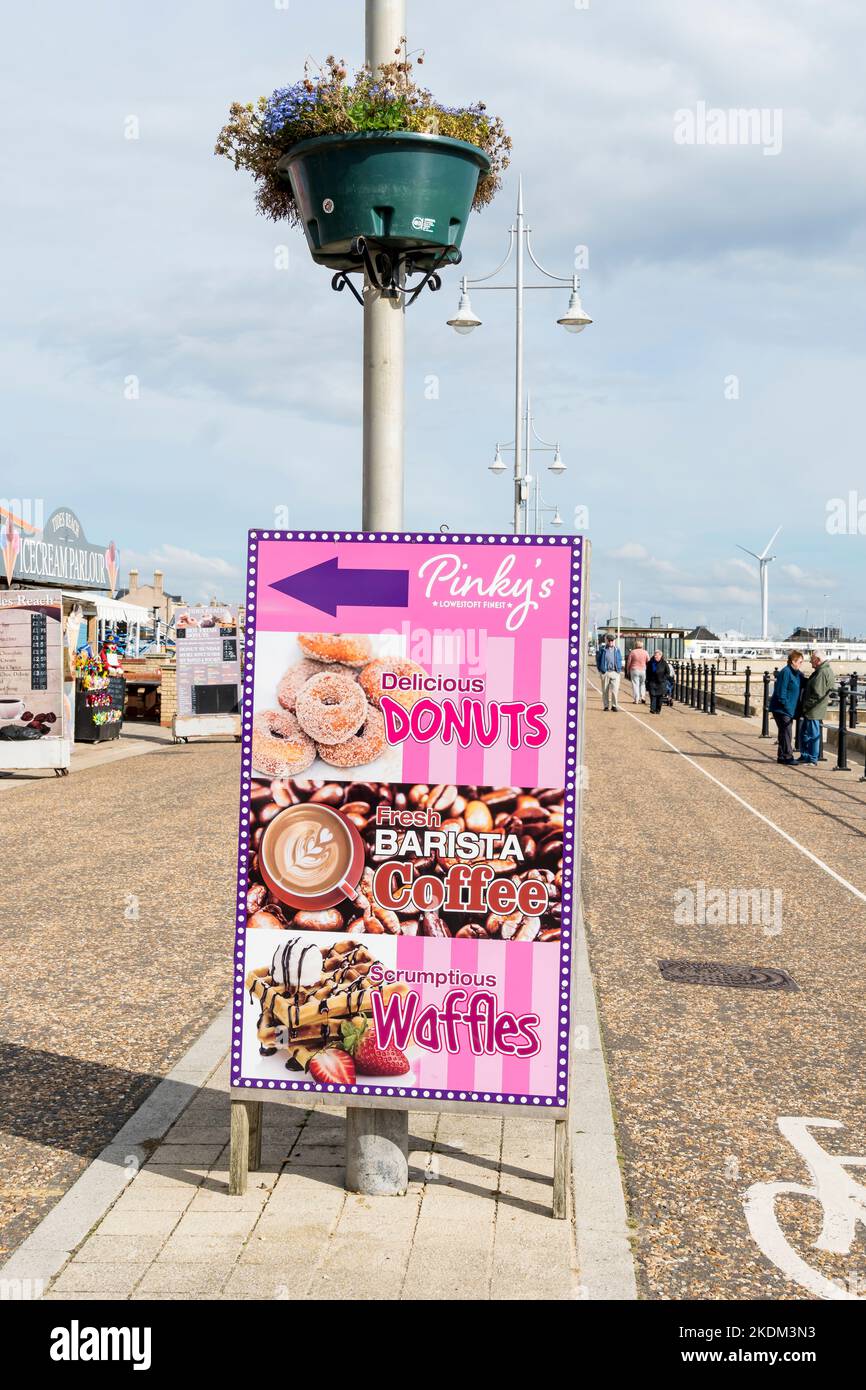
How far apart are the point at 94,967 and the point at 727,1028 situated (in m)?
3.46

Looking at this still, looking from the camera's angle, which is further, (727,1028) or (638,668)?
(638,668)

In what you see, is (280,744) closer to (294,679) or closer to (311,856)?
(294,679)

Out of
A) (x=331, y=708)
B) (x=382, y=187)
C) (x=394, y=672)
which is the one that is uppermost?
(x=382, y=187)

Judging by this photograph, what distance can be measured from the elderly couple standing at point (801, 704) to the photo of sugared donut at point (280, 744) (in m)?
17.5

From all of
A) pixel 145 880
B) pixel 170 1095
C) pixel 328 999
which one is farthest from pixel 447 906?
pixel 145 880

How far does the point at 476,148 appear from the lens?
15.4 feet

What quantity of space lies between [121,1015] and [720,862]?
6.26 m

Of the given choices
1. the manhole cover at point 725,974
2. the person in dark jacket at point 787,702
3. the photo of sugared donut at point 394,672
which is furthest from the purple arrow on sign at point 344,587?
the person in dark jacket at point 787,702

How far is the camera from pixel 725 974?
25.7ft

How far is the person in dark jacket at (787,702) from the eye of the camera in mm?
21094

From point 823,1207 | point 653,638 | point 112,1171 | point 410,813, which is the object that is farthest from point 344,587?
point 653,638

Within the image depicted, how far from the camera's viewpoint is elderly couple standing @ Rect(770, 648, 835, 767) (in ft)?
69.3
